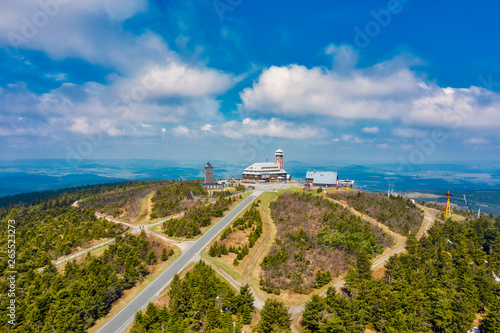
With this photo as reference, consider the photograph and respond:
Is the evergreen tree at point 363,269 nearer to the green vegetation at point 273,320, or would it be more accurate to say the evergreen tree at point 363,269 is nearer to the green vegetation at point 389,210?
the green vegetation at point 273,320

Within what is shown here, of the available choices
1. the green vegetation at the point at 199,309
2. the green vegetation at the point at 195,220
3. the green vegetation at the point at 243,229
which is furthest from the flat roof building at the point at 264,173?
the green vegetation at the point at 199,309

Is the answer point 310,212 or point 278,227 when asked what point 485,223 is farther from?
point 278,227

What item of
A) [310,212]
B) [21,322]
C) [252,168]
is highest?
[252,168]

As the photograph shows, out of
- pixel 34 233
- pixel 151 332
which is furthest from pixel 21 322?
pixel 34 233

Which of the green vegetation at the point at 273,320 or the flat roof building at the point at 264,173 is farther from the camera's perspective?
the flat roof building at the point at 264,173

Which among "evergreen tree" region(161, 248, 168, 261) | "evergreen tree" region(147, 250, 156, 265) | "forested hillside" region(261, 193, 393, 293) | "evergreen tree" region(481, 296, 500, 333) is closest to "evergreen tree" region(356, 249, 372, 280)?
"forested hillside" region(261, 193, 393, 293)
